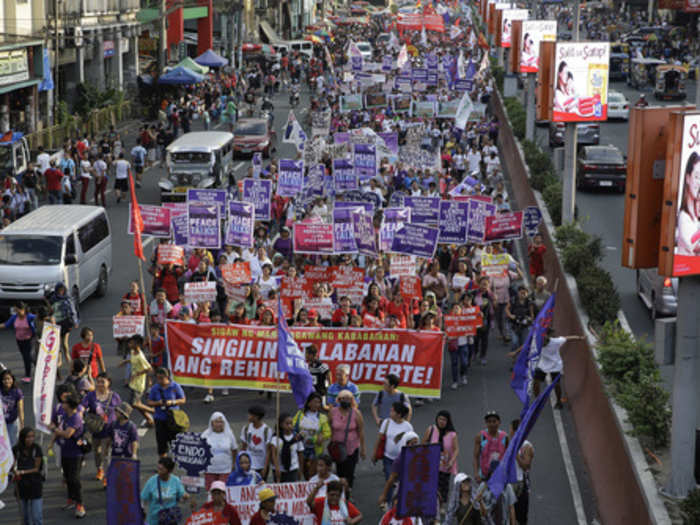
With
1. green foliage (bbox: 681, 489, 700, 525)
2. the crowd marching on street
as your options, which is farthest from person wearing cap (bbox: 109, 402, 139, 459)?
green foliage (bbox: 681, 489, 700, 525)

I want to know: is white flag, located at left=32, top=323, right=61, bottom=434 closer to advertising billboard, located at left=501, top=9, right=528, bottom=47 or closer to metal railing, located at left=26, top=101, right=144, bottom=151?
metal railing, located at left=26, top=101, right=144, bottom=151

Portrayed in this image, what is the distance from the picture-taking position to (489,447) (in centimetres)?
1227

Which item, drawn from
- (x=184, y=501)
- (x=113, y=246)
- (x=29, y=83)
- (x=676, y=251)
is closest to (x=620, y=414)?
(x=676, y=251)

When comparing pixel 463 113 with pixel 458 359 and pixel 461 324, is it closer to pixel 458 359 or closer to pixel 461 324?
pixel 458 359

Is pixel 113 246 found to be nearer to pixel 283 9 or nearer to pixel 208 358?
pixel 208 358

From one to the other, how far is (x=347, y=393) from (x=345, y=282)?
279 inches

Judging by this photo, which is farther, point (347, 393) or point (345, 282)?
point (345, 282)

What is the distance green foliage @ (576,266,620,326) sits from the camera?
59.1 feet

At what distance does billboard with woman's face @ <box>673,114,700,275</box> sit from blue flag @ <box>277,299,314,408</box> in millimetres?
4380

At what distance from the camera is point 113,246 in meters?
28.3

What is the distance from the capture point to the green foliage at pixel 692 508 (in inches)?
411

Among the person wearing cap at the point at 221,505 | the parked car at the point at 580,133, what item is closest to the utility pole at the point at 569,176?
the person wearing cap at the point at 221,505

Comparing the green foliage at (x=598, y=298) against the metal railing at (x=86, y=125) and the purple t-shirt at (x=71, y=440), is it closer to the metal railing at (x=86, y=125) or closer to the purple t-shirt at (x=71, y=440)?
the purple t-shirt at (x=71, y=440)

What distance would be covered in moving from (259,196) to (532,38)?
59.4 ft
